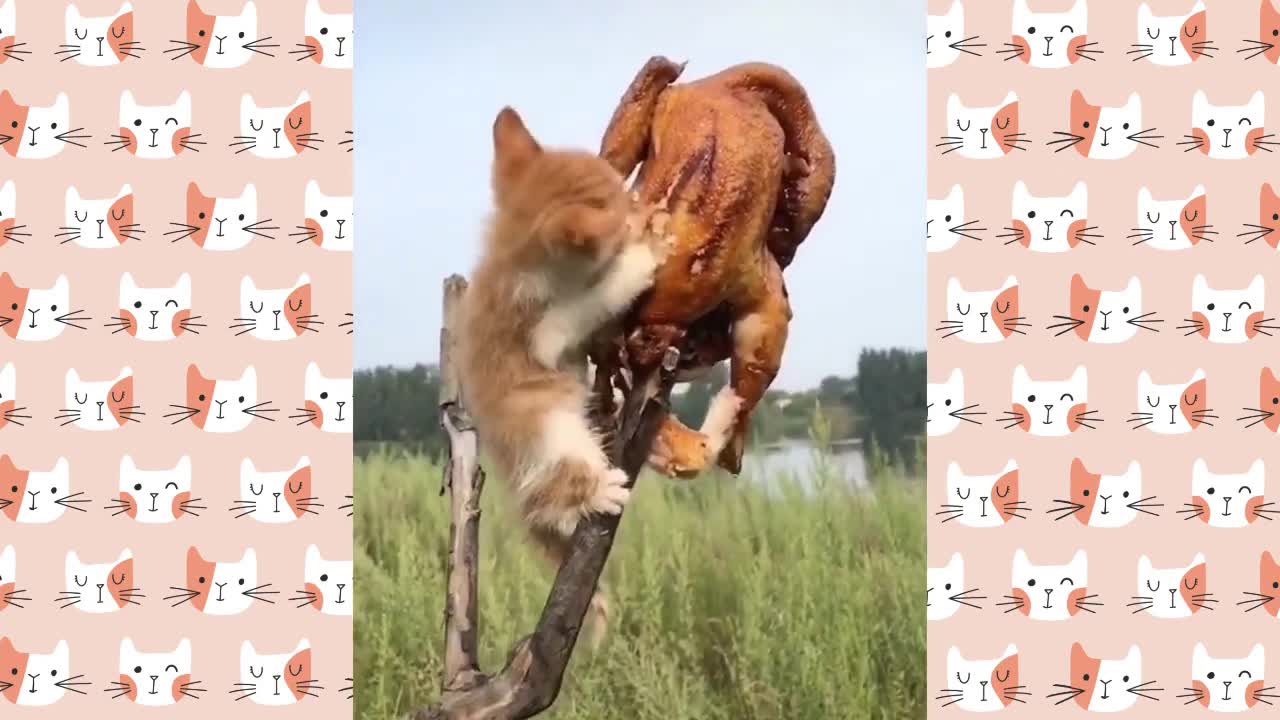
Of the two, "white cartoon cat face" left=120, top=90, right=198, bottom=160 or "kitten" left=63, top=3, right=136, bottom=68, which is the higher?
"kitten" left=63, top=3, right=136, bottom=68

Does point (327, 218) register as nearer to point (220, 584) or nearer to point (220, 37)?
point (220, 37)

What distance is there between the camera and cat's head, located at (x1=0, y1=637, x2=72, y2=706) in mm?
1023

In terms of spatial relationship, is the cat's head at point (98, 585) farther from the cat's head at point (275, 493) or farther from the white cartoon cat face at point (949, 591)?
the white cartoon cat face at point (949, 591)

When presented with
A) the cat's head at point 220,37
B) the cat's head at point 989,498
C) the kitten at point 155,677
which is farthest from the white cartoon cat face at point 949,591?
the cat's head at point 220,37

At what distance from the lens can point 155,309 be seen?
1.03 meters

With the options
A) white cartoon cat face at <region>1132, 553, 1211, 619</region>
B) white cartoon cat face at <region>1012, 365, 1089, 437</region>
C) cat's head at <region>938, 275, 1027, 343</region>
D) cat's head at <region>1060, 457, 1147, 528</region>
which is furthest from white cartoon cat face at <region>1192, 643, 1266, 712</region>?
cat's head at <region>938, 275, 1027, 343</region>

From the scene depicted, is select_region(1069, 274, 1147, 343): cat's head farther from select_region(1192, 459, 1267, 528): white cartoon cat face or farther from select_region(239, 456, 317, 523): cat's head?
select_region(239, 456, 317, 523): cat's head

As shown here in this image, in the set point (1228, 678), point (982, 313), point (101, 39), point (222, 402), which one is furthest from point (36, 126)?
point (1228, 678)

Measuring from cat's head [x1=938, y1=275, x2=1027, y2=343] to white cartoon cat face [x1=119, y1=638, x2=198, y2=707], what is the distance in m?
0.78

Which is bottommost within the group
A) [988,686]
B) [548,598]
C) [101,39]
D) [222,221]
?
[988,686]

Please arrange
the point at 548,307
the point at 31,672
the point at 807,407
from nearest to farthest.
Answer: the point at 548,307 < the point at 31,672 < the point at 807,407

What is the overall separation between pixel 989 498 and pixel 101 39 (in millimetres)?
941

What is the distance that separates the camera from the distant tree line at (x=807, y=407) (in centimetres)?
113

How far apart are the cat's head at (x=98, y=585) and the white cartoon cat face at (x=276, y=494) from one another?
0.38 feet
